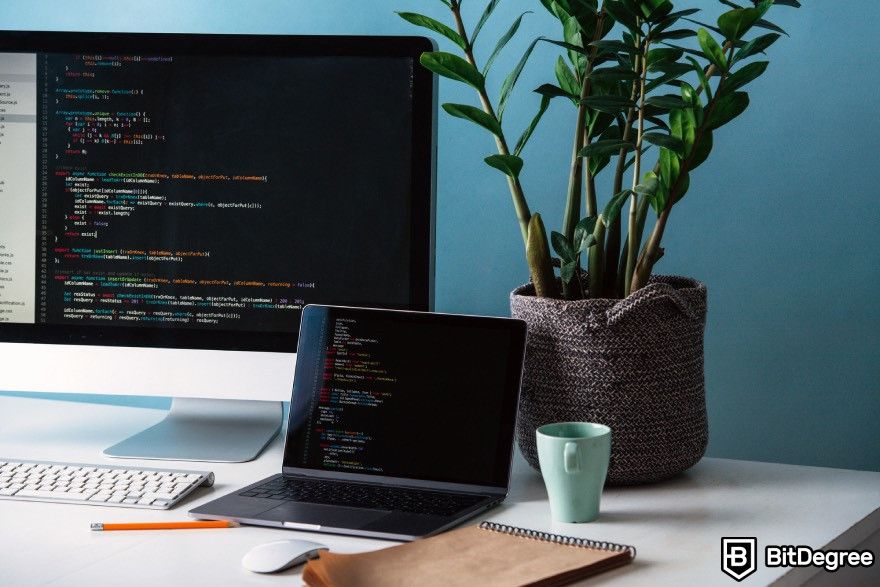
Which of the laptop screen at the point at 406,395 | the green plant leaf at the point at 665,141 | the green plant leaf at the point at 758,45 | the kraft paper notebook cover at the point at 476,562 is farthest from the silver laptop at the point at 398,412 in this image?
the green plant leaf at the point at 758,45

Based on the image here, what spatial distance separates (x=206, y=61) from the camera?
3.90 feet

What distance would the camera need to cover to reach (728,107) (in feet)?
3.33

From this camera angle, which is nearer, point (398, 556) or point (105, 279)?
point (398, 556)

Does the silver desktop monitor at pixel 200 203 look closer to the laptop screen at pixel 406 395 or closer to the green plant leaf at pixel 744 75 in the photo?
the laptop screen at pixel 406 395

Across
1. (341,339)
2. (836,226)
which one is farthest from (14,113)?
(836,226)

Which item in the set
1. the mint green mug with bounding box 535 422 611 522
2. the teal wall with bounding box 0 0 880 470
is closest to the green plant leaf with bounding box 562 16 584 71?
the teal wall with bounding box 0 0 880 470

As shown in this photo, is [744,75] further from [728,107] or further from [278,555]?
[278,555]

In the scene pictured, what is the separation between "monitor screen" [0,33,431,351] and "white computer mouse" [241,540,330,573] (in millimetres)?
363

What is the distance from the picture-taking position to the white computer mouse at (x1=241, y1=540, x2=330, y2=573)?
83 cm

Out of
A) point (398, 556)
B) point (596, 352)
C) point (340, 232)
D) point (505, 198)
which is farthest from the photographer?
point (505, 198)

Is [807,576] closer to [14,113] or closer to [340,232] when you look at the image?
[340,232]

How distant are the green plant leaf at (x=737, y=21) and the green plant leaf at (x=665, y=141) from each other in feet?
0.35

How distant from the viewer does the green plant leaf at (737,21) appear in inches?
37.9

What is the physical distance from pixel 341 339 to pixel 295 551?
0.30 m
